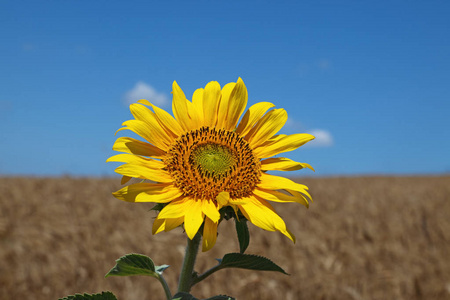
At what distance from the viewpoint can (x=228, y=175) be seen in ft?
4.04

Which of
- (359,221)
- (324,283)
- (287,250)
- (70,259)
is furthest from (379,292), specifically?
(70,259)

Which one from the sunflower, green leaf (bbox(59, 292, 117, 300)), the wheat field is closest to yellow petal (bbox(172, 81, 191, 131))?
the sunflower

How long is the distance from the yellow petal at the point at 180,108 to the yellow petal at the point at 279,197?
0.31 metres

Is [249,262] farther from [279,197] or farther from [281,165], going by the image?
[281,165]

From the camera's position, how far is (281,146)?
4.33ft

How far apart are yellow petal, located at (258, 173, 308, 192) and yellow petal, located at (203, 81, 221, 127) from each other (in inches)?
10.0

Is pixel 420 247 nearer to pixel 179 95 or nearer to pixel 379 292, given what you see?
pixel 379 292

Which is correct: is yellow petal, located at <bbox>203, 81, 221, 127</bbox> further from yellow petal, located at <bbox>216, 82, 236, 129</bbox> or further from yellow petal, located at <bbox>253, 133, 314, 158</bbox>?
yellow petal, located at <bbox>253, 133, 314, 158</bbox>

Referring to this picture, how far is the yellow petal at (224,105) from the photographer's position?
52.4 inches

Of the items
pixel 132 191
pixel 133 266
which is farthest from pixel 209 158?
pixel 133 266

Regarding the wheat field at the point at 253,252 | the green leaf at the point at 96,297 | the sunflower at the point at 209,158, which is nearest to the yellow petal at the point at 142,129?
the sunflower at the point at 209,158

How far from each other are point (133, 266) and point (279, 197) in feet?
1.44

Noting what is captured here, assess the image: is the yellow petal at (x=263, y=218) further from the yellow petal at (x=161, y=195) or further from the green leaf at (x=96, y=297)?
the green leaf at (x=96, y=297)

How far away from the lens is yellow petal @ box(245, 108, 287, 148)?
1.34 m
